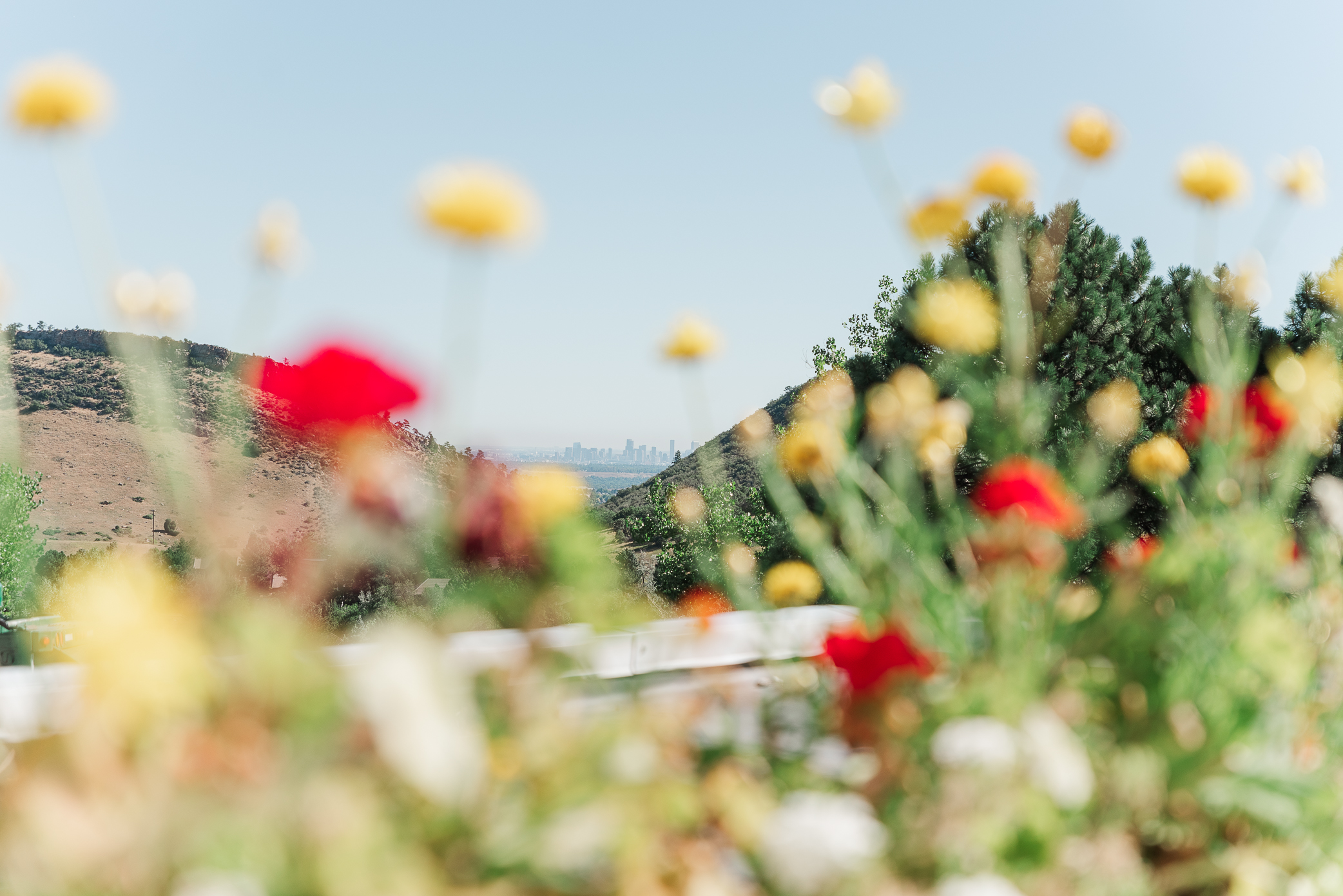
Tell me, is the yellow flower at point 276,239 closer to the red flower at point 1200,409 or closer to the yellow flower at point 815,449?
the yellow flower at point 815,449

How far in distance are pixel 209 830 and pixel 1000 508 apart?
2.96 ft

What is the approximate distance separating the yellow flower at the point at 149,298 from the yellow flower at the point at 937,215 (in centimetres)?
116

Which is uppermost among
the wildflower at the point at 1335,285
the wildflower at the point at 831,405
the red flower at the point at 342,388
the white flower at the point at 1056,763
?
the wildflower at the point at 1335,285

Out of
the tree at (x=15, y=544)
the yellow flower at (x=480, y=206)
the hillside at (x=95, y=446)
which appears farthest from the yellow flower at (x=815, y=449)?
the tree at (x=15, y=544)

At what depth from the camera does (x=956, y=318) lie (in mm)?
1306

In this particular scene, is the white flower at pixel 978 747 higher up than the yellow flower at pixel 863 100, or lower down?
lower down

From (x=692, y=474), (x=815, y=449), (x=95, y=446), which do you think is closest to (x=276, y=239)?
(x=815, y=449)

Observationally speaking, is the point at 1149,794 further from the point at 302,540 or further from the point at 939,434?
the point at 302,540

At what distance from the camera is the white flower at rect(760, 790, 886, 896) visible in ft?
2.50

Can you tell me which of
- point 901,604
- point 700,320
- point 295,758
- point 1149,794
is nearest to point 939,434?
point 901,604

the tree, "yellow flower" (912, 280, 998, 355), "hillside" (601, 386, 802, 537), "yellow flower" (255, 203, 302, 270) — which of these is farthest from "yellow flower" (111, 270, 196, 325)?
the tree

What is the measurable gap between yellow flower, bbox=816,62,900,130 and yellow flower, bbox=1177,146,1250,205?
553 millimetres

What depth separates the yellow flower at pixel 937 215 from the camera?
1462 mm

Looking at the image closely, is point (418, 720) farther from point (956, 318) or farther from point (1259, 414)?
point (1259, 414)
